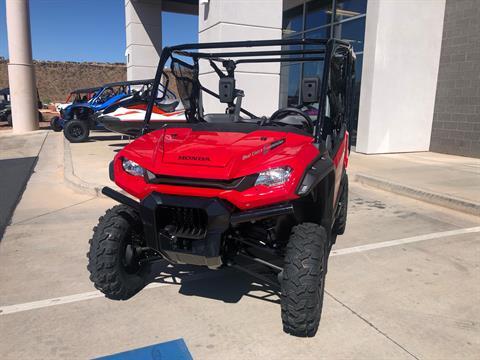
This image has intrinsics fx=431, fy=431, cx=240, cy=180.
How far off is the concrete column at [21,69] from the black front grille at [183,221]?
16.3 m

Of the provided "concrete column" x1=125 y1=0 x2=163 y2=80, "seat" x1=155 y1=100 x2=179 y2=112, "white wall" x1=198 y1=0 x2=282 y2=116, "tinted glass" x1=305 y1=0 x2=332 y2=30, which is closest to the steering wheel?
"white wall" x1=198 y1=0 x2=282 y2=116

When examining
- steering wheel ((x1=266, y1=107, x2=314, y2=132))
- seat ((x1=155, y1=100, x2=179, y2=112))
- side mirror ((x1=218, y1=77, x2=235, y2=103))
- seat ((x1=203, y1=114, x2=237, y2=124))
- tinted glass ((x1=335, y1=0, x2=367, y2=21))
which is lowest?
seat ((x1=155, y1=100, x2=179, y2=112))

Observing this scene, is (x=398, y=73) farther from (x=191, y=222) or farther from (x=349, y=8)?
(x=191, y=222)

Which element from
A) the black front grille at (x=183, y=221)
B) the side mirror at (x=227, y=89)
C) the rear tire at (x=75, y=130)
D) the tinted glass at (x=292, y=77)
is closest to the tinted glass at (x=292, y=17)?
the tinted glass at (x=292, y=77)

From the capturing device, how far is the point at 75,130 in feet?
41.3

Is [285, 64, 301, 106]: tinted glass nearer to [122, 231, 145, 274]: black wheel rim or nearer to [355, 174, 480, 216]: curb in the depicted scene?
[355, 174, 480, 216]: curb

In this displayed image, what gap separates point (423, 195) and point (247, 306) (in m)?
4.06

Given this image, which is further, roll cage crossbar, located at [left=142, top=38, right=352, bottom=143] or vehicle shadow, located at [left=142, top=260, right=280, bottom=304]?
vehicle shadow, located at [left=142, top=260, right=280, bottom=304]

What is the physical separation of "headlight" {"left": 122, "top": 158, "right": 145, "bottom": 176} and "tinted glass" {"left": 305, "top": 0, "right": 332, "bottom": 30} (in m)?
11.1

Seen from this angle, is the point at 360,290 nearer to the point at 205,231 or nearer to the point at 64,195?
the point at 205,231

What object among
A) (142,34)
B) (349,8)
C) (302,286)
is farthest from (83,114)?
(302,286)

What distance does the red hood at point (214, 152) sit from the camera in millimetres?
2553

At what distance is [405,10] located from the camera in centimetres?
974

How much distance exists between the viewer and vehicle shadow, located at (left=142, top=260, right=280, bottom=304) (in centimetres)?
317
